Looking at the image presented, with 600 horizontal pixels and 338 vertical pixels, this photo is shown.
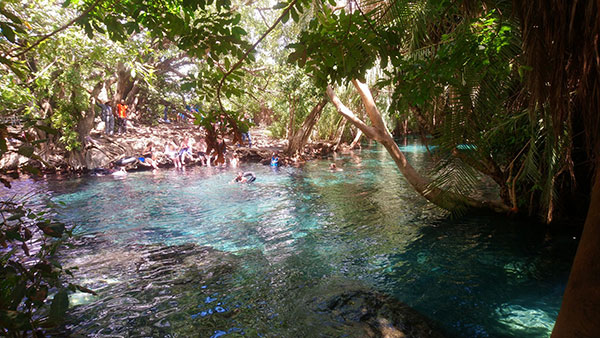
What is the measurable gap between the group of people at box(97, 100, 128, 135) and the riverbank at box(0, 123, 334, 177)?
370 millimetres

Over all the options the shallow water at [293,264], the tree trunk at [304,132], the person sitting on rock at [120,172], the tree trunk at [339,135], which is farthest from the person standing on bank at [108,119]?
the tree trunk at [339,135]

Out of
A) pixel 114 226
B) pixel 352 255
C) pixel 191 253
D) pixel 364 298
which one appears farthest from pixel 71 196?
pixel 364 298

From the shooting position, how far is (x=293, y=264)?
5.48 metres

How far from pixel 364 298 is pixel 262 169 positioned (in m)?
12.6

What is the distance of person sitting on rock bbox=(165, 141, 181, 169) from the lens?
56.8 ft

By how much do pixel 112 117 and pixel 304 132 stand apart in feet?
34.3

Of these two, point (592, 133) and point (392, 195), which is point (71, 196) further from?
point (592, 133)

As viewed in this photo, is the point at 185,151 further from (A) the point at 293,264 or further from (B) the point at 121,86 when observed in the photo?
(A) the point at 293,264

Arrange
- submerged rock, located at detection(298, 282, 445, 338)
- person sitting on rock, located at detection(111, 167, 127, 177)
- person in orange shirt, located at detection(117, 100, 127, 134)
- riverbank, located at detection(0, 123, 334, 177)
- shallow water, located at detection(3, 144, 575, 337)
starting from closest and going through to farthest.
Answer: submerged rock, located at detection(298, 282, 445, 338), shallow water, located at detection(3, 144, 575, 337), person sitting on rock, located at detection(111, 167, 127, 177), riverbank, located at detection(0, 123, 334, 177), person in orange shirt, located at detection(117, 100, 127, 134)

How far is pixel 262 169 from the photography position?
1644cm

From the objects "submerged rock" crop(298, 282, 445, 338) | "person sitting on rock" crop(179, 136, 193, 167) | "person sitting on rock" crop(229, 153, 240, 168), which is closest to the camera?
"submerged rock" crop(298, 282, 445, 338)

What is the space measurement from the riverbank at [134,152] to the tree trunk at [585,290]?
13.2m

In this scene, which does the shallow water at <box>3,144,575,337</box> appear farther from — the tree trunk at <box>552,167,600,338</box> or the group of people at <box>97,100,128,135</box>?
the group of people at <box>97,100,128,135</box>

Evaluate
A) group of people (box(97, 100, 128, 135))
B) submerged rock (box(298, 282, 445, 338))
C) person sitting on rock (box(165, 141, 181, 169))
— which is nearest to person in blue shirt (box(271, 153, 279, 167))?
person sitting on rock (box(165, 141, 181, 169))
